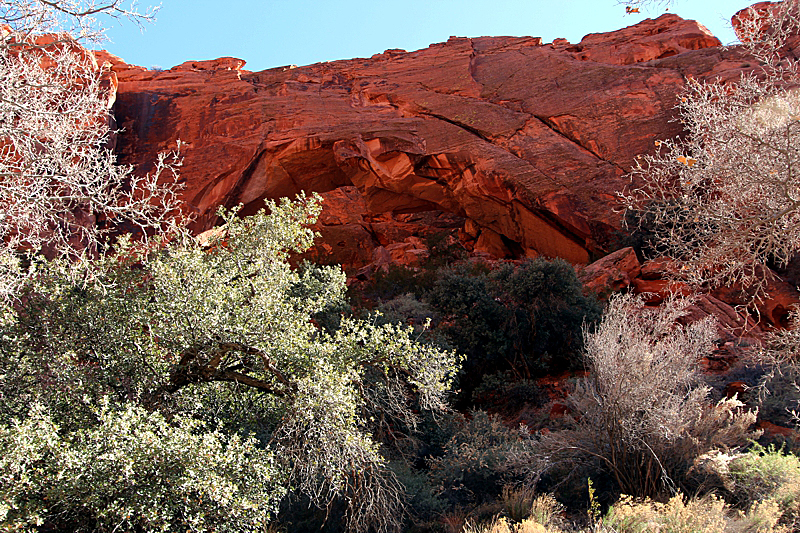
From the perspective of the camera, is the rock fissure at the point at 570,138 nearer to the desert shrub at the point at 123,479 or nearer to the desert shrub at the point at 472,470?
the desert shrub at the point at 472,470

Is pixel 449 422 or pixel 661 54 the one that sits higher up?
pixel 661 54

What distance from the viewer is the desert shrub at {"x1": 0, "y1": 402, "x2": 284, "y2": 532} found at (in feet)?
14.5

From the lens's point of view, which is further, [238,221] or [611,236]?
[611,236]

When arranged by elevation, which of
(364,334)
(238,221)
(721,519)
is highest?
(238,221)

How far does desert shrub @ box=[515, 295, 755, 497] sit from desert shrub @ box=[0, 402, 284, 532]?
3.37 m

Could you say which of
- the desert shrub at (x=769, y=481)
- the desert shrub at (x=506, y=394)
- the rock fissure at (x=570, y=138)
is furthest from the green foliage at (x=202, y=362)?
the rock fissure at (x=570, y=138)

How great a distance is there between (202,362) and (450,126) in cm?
1103

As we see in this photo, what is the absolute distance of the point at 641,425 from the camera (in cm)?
621

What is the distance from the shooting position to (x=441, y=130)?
15.0 meters

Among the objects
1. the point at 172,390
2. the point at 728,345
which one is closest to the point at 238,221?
the point at 172,390

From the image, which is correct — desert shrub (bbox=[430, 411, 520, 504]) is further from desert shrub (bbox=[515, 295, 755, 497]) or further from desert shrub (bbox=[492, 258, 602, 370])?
desert shrub (bbox=[492, 258, 602, 370])

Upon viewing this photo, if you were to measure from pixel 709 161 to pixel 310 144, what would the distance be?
429 inches

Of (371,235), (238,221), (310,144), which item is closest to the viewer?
(238,221)

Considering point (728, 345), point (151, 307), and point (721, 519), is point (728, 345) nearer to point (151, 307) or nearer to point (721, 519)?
point (721, 519)
